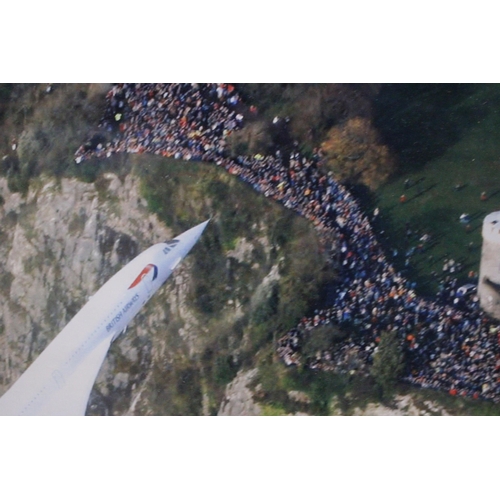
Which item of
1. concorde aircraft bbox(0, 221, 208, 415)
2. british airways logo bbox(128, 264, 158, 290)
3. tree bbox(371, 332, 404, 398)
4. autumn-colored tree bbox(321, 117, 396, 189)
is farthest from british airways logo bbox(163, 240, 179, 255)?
tree bbox(371, 332, 404, 398)

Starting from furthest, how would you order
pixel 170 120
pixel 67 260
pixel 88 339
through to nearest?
1. pixel 67 260
2. pixel 88 339
3. pixel 170 120

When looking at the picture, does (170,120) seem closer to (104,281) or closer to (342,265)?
(104,281)

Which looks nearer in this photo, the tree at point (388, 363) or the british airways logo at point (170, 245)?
the tree at point (388, 363)

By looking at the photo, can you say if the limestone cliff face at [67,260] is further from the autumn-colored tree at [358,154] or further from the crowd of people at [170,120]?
the autumn-colored tree at [358,154]

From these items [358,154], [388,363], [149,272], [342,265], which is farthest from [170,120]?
[388,363]

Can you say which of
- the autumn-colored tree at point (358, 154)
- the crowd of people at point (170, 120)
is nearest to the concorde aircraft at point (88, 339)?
the crowd of people at point (170, 120)

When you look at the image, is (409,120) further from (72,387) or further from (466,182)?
(72,387)

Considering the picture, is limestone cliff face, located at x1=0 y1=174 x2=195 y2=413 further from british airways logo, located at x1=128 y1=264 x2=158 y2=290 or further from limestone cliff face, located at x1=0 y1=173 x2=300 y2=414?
british airways logo, located at x1=128 y1=264 x2=158 y2=290
